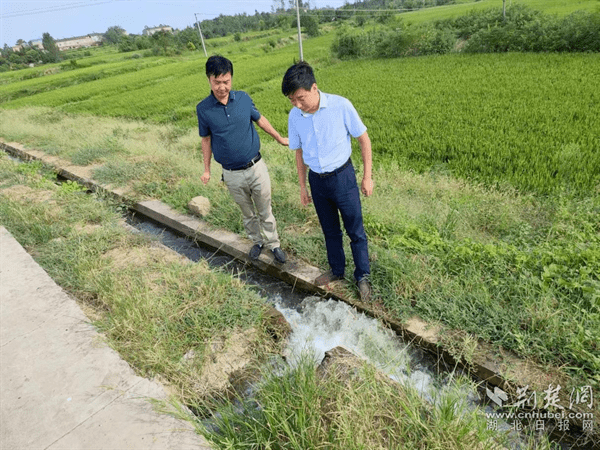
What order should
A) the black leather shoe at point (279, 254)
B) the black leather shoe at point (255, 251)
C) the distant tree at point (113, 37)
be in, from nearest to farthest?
the black leather shoe at point (279, 254), the black leather shoe at point (255, 251), the distant tree at point (113, 37)

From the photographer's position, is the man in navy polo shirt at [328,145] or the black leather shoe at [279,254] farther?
the black leather shoe at [279,254]

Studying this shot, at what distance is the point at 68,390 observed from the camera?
2.03 meters

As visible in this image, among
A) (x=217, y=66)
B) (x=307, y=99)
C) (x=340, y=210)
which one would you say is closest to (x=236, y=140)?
(x=217, y=66)

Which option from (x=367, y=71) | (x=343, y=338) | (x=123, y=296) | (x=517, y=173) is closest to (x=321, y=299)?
(x=343, y=338)

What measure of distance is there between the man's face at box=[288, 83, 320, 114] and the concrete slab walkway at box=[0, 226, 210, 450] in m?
1.96

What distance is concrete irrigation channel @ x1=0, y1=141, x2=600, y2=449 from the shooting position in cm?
183

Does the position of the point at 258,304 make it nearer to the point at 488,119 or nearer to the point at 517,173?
the point at 517,173

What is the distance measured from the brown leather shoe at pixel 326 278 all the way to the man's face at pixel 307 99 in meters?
1.43

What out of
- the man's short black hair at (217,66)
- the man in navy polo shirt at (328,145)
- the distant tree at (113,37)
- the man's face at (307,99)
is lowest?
the man in navy polo shirt at (328,145)

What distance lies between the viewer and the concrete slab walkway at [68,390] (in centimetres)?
175

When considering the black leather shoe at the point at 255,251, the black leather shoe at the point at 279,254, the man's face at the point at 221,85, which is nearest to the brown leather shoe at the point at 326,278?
the black leather shoe at the point at 279,254

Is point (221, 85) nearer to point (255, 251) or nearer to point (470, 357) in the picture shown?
point (255, 251)

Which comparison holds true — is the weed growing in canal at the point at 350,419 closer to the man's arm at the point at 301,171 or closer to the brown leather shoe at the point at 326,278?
the brown leather shoe at the point at 326,278

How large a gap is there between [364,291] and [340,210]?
72 centimetres
